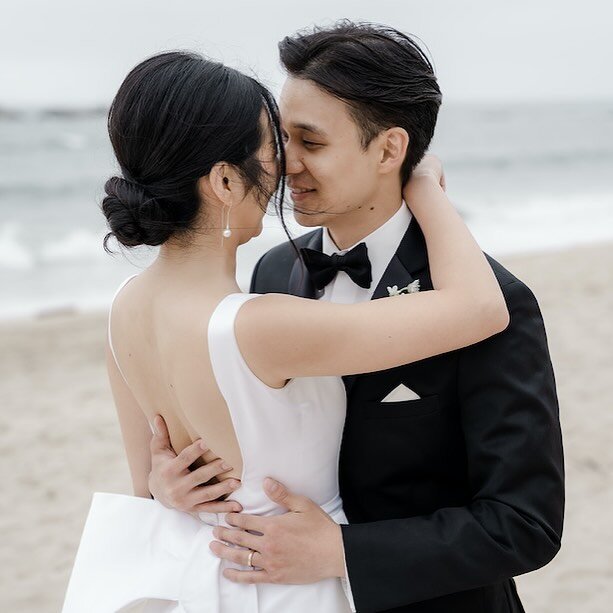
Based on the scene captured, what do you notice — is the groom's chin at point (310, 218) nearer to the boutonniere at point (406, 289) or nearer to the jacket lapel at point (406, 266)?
the jacket lapel at point (406, 266)

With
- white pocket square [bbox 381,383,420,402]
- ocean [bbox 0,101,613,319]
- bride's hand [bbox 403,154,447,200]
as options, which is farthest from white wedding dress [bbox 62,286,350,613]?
ocean [bbox 0,101,613,319]

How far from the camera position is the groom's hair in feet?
7.07

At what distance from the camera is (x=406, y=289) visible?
203 cm

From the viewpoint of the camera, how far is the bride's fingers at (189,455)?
6.36 feet

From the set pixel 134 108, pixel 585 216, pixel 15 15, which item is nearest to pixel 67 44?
pixel 15 15

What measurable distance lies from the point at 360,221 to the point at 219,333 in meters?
0.78

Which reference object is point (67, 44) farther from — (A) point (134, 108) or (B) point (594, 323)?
(A) point (134, 108)

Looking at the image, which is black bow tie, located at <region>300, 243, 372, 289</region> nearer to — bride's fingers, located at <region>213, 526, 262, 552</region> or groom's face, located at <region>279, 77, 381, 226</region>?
groom's face, located at <region>279, 77, 381, 226</region>

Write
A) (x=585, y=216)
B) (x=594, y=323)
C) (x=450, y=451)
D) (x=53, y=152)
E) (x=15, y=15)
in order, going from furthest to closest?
(x=15, y=15) → (x=53, y=152) → (x=585, y=216) → (x=594, y=323) → (x=450, y=451)

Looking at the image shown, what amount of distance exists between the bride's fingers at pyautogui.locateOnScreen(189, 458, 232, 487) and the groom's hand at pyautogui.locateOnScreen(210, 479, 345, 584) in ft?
0.36

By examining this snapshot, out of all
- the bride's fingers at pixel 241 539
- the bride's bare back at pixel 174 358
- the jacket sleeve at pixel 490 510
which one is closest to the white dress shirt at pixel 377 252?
the jacket sleeve at pixel 490 510

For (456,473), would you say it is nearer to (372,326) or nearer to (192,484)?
(372,326)

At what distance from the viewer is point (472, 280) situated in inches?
73.8

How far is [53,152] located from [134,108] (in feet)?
79.8
